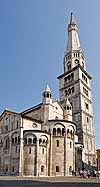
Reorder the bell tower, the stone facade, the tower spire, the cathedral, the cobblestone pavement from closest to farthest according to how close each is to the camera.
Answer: the cobblestone pavement → the stone facade → the cathedral → the bell tower → the tower spire

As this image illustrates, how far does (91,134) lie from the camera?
2790 inches

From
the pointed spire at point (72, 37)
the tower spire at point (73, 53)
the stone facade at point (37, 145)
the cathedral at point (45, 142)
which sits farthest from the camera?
the pointed spire at point (72, 37)

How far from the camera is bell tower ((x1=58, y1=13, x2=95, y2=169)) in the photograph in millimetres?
67250

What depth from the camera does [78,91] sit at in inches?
2840

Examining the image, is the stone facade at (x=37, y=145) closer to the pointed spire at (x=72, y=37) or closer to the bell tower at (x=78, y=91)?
the bell tower at (x=78, y=91)

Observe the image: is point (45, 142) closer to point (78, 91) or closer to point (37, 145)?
point (37, 145)

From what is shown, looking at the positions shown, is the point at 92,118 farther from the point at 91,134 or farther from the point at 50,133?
the point at 50,133

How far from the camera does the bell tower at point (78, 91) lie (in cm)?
6725

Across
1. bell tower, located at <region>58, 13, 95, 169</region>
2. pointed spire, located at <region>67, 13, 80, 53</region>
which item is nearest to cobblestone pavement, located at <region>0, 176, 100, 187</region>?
bell tower, located at <region>58, 13, 95, 169</region>

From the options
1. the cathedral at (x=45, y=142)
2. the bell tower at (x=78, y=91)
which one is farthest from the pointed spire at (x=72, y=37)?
the cathedral at (x=45, y=142)

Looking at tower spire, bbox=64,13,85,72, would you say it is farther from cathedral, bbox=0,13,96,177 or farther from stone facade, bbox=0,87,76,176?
stone facade, bbox=0,87,76,176

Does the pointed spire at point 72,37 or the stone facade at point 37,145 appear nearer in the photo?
the stone facade at point 37,145

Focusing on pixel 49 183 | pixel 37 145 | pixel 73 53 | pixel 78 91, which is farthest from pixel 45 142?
pixel 73 53

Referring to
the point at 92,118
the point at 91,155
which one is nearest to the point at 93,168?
the point at 91,155
